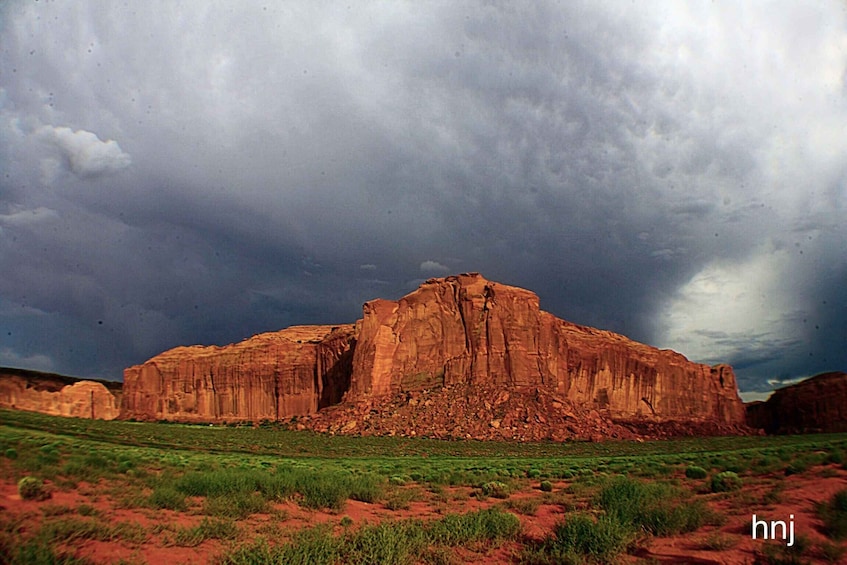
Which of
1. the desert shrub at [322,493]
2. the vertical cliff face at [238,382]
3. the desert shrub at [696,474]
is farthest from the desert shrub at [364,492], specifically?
the vertical cliff face at [238,382]

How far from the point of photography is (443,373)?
266 ft

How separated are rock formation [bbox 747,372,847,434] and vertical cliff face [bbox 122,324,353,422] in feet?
351

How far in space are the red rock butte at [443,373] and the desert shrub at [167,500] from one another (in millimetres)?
57136

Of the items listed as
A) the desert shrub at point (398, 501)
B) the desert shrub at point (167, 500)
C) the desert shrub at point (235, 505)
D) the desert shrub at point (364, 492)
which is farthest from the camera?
the desert shrub at point (364, 492)

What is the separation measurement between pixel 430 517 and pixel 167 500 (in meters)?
6.22

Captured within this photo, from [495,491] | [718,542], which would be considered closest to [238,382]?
[495,491]

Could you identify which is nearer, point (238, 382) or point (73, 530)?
point (73, 530)

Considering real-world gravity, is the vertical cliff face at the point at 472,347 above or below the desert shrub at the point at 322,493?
above

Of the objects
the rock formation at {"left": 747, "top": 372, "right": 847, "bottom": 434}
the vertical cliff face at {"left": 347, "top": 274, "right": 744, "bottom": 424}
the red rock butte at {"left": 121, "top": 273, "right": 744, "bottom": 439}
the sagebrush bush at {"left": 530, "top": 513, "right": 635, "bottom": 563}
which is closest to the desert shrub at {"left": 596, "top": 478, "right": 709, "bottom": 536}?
the sagebrush bush at {"left": 530, "top": 513, "right": 635, "bottom": 563}

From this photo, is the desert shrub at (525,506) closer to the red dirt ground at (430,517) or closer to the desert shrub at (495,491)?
the red dirt ground at (430,517)

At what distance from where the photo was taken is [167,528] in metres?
8.93

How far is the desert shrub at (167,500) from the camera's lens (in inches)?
428

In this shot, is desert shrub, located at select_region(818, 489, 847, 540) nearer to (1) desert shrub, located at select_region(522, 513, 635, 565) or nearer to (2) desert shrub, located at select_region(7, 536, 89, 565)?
(1) desert shrub, located at select_region(522, 513, 635, 565)

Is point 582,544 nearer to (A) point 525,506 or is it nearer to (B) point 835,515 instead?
(B) point 835,515
